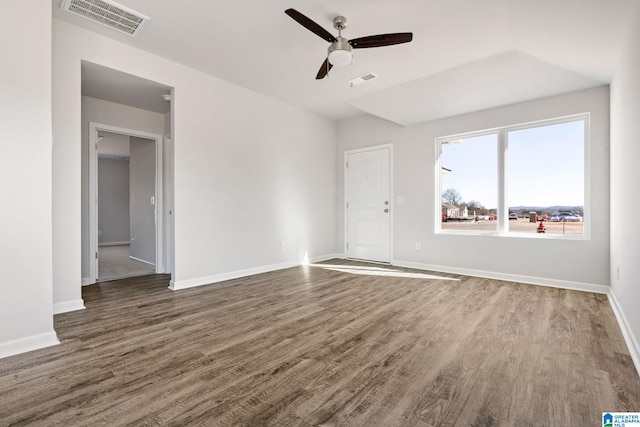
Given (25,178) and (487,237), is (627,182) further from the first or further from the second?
(25,178)

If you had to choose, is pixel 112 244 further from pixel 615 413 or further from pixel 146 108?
pixel 615 413

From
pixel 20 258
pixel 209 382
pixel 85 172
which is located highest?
pixel 85 172

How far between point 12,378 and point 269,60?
11.7 ft

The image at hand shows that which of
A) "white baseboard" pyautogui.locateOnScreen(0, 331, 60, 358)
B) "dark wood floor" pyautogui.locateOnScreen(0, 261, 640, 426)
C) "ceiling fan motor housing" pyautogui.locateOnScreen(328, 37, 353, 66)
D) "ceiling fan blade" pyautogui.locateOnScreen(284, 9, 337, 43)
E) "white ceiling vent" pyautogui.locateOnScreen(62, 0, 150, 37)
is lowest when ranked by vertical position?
"dark wood floor" pyautogui.locateOnScreen(0, 261, 640, 426)

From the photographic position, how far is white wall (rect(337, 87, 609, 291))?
355 cm

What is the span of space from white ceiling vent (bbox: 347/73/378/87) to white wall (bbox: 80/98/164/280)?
3140 millimetres

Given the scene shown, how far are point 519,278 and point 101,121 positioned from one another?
6.28m

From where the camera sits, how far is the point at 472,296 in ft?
11.3

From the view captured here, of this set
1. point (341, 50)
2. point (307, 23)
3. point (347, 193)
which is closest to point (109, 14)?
point (307, 23)

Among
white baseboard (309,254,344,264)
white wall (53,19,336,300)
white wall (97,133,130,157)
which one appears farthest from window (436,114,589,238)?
Result: white wall (97,133,130,157)

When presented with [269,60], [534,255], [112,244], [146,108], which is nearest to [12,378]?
[269,60]

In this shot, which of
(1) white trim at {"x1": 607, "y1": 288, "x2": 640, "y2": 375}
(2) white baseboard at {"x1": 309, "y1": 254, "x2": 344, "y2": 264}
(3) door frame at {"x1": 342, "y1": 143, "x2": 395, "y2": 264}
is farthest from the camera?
(2) white baseboard at {"x1": 309, "y1": 254, "x2": 344, "y2": 264}

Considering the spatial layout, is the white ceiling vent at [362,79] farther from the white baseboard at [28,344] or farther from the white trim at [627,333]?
the white baseboard at [28,344]

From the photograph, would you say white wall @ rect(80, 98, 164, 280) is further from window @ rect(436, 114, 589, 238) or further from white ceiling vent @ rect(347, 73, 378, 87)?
window @ rect(436, 114, 589, 238)
